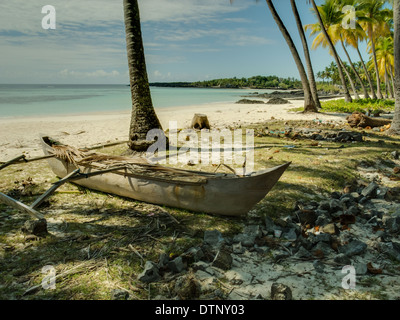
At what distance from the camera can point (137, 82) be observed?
24.8 ft

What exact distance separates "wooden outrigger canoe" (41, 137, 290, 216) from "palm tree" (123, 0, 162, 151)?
2.60 m

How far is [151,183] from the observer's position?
4.52 m

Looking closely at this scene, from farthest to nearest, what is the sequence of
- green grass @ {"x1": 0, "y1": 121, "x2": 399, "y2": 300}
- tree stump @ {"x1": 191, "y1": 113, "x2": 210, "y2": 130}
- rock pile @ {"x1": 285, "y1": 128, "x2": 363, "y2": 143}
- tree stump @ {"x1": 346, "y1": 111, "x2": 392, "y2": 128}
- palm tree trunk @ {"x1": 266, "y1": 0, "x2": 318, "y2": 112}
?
palm tree trunk @ {"x1": 266, "y1": 0, "x2": 318, "y2": 112}, tree stump @ {"x1": 191, "y1": 113, "x2": 210, "y2": 130}, tree stump @ {"x1": 346, "y1": 111, "x2": 392, "y2": 128}, rock pile @ {"x1": 285, "y1": 128, "x2": 363, "y2": 143}, green grass @ {"x1": 0, "y1": 121, "x2": 399, "y2": 300}

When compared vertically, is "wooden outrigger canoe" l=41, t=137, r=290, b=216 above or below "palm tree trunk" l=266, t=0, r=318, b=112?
below

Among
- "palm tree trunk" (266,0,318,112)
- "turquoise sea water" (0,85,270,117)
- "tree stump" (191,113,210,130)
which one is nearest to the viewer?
"tree stump" (191,113,210,130)

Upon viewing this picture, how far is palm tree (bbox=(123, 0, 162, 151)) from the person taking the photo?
7.32 m

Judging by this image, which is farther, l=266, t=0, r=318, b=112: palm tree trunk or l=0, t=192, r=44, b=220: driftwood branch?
l=266, t=0, r=318, b=112: palm tree trunk

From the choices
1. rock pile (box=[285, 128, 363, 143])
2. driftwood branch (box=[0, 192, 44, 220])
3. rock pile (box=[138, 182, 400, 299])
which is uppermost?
rock pile (box=[285, 128, 363, 143])

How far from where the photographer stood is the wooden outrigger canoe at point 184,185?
156 inches

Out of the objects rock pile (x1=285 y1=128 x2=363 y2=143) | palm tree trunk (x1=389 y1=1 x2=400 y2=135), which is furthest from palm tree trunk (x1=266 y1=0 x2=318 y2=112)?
palm tree trunk (x1=389 y1=1 x2=400 y2=135)

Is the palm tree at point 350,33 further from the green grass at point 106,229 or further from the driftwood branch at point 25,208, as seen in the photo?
the driftwood branch at point 25,208

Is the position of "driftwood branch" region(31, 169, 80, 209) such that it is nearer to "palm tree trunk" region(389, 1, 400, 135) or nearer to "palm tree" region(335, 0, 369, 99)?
"palm tree trunk" region(389, 1, 400, 135)
